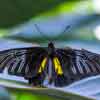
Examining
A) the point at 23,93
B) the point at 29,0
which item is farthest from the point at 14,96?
the point at 29,0

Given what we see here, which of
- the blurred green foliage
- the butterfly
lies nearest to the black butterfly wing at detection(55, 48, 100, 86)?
the butterfly

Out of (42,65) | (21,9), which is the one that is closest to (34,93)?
(42,65)

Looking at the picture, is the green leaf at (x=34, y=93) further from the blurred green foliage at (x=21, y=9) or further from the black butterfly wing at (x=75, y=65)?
the blurred green foliage at (x=21, y=9)

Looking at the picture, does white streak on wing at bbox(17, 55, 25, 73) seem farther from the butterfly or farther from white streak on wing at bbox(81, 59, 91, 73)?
white streak on wing at bbox(81, 59, 91, 73)

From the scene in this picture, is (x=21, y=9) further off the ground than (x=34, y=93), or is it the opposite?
(x=21, y=9)

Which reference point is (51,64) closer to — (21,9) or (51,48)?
(51,48)

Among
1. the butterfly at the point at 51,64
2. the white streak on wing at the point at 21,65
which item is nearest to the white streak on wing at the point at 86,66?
the butterfly at the point at 51,64
